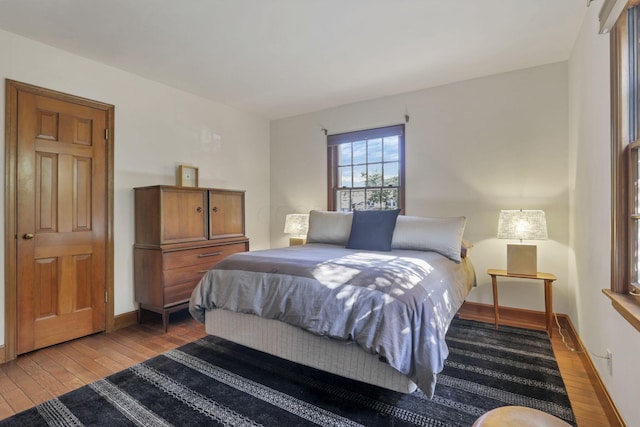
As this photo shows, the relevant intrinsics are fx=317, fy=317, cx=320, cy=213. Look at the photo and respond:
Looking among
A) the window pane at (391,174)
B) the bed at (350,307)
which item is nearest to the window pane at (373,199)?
the window pane at (391,174)

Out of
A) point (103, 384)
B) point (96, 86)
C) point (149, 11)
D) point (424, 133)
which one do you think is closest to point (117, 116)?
point (96, 86)

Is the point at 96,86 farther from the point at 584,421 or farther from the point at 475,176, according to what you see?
the point at 584,421

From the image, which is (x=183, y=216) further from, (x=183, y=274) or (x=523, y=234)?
(x=523, y=234)

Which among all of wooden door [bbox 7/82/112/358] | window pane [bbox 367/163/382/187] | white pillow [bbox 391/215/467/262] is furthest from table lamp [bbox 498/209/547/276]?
wooden door [bbox 7/82/112/358]

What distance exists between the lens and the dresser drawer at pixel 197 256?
9.72 ft

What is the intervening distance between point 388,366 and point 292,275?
757 mm

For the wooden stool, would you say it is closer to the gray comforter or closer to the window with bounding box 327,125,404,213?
the gray comforter

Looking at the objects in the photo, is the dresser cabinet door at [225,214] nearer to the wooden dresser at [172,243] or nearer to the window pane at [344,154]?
the wooden dresser at [172,243]

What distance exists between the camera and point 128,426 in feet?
5.29

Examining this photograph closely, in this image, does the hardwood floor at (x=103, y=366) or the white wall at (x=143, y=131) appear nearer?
the hardwood floor at (x=103, y=366)

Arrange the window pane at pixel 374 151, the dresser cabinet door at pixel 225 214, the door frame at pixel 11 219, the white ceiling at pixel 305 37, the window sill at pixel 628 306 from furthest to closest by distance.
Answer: the window pane at pixel 374 151
the dresser cabinet door at pixel 225 214
the door frame at pixel 11 219
the white ceiling at pixel 305 37
the window sill at pixel 628 306

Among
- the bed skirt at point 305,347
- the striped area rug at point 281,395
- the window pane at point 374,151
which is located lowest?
the striped area rug at point 281,395

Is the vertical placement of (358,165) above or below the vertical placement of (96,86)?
below

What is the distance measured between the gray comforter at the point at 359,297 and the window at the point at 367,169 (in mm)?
1468
